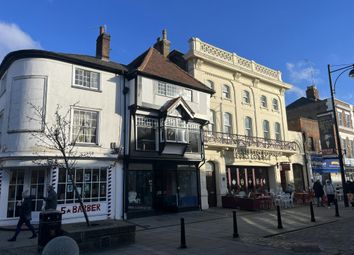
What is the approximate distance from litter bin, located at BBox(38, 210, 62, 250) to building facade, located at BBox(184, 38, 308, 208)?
11.8 metres

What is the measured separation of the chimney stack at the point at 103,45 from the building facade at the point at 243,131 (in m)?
5.64

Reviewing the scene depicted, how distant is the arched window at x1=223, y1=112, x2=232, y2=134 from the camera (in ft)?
75.0

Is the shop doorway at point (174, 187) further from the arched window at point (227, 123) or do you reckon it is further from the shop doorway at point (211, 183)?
the arched window at point (227, 123)

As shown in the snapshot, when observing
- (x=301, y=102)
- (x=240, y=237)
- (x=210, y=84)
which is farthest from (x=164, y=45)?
(x=301, y=102)

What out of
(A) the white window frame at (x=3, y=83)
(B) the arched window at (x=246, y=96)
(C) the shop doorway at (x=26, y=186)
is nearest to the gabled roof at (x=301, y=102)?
(B) the arched window at (x=246, y=96)

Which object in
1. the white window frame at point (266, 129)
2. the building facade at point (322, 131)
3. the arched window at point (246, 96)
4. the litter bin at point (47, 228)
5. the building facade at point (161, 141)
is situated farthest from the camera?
the building facade at point (322, 131)

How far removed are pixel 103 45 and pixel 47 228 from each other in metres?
13.3

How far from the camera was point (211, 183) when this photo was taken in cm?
2092

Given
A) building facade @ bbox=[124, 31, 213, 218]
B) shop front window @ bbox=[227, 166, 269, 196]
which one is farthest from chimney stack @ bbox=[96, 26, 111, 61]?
shop front window @ bbox=[227, 166, 269, 196]

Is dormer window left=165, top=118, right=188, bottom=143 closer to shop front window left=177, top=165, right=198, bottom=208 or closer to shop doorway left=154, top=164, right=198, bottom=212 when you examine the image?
shop doorway left=154, top=164, right=198, bottom=212

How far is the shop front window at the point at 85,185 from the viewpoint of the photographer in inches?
569

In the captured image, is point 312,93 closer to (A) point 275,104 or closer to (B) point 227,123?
(A) point 275,104

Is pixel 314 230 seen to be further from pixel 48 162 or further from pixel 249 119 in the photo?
pixel 249 119

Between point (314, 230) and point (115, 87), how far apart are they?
11965 mm
